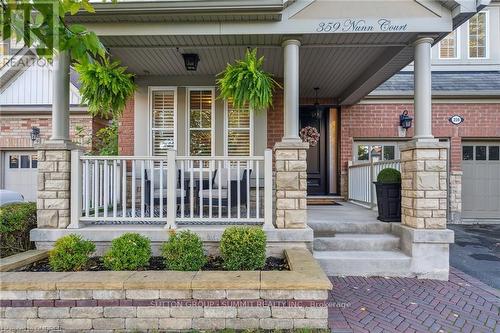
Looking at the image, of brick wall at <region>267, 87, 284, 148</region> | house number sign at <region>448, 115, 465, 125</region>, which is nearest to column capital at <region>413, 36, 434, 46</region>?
brick wall at <region>267, 87, 284, 148</region>

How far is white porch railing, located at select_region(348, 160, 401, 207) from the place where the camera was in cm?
551

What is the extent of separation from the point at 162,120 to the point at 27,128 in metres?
4.59

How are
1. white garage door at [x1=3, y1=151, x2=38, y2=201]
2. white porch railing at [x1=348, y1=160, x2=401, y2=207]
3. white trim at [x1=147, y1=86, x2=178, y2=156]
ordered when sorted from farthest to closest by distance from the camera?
white garage door at [x1=3, y1=151, x2=38, y2=201]
white trim at [x1=147, y1=86, x2=178, y2=156]
white porch railing at [x1=348, y1=160, x2=401, y2=207]

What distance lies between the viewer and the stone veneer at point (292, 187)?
154 inches

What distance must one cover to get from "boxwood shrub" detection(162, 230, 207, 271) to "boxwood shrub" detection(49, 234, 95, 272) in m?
0.86

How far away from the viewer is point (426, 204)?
3.94 meters

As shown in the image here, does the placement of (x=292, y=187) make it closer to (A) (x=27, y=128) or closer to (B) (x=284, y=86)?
(B) (x=284, y=86)

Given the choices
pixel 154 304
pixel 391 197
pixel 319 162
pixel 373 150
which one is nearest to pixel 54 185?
pixel 154 304

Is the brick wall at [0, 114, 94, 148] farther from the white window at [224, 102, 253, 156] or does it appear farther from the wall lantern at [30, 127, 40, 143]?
the white window at [224, 102, 253, 156]

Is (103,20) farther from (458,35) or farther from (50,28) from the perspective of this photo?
(458,35)

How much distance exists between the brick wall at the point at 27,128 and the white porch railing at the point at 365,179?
6.62m

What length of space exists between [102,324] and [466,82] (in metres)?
9.08

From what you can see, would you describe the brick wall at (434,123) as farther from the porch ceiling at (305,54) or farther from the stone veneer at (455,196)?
the porch ceiling at (305,54)

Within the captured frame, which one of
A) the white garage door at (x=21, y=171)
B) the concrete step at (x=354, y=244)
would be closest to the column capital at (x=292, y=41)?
the concrete step at (x=354, y=244)
